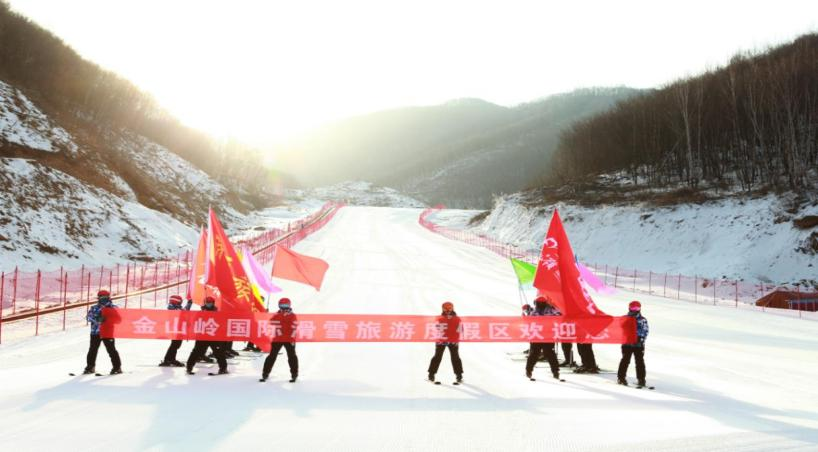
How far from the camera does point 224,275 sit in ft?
42.0

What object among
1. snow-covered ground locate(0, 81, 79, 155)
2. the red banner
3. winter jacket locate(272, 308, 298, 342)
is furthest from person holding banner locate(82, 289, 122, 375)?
snow-covered ground locate(0, 81, 79, 155)

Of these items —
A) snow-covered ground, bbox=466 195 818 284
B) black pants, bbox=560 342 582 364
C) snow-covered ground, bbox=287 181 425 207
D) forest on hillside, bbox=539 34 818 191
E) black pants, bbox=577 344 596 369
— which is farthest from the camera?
snow-covered ground, bbox=287 181 425 207

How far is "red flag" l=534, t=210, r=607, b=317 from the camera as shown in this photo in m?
12.9

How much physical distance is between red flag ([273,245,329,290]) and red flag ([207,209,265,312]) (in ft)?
4.58

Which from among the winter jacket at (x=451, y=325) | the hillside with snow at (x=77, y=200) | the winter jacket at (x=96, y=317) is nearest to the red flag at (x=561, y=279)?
the winter jacket at (x=451, y=325)

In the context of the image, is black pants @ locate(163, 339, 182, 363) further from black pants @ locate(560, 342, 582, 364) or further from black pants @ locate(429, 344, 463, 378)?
black pants @ locate(560, 342, 582, 364)

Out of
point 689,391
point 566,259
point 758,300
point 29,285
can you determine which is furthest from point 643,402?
point 29,285

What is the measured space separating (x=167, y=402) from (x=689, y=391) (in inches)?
421

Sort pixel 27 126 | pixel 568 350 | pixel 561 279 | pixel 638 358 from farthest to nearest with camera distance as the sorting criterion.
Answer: pixel 27 126
pixel 568 350
pixel 561 279
pixel 638 358

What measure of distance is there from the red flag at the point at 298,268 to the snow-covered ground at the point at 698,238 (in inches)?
1160

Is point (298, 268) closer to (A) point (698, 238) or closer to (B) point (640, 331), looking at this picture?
(B) point (640, 331)

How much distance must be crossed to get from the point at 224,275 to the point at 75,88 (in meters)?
59.4

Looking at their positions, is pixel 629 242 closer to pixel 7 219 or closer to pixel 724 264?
pixel 724 264

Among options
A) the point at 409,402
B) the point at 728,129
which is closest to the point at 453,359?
the point at 409,402
